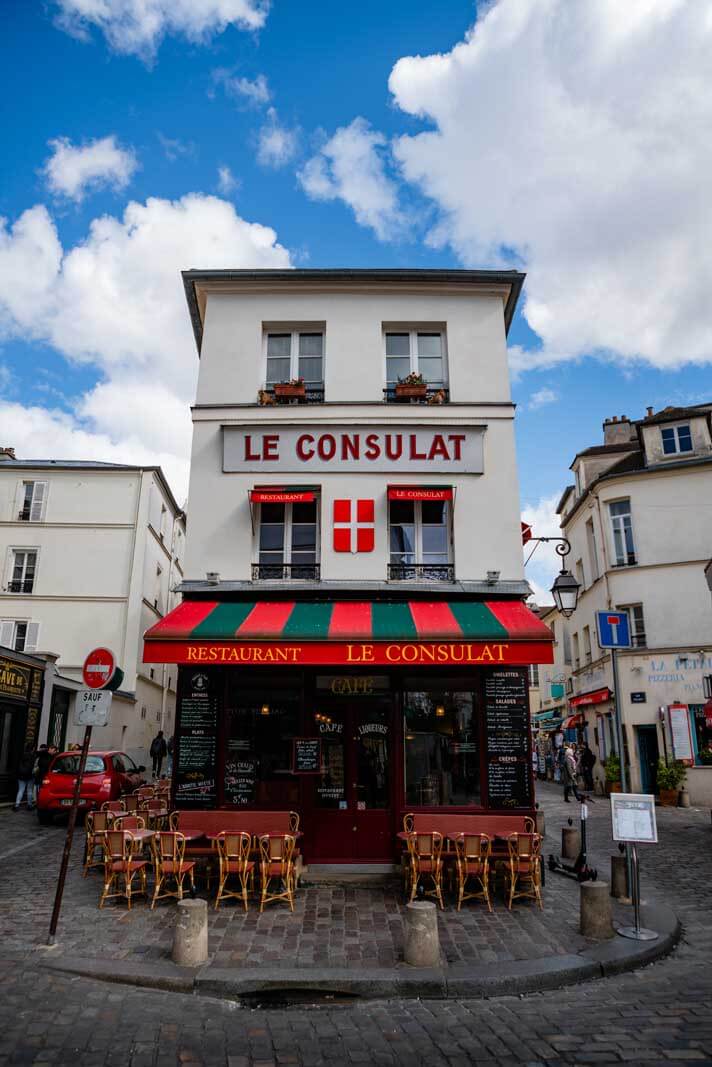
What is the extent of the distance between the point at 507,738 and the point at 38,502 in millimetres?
22499

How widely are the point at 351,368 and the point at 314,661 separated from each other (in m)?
5.68

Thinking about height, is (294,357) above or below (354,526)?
above

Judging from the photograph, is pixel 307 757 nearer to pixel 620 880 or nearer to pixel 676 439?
pixel 620 880

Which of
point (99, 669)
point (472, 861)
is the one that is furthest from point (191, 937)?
point (472, 861)

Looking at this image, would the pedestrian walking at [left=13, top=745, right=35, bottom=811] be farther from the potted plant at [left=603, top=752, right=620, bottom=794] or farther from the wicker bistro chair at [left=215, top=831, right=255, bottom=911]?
the potted plant at [left=603, top=752, right=620, bottom=794]

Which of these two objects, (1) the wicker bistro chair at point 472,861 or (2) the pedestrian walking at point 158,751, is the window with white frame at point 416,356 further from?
(2) the pedestrian walking at point 158,751

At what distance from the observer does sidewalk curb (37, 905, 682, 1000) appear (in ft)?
20.9

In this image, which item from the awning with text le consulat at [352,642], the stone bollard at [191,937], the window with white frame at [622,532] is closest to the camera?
the stone bollard at [191,937]

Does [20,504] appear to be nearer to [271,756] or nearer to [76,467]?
[76,467]

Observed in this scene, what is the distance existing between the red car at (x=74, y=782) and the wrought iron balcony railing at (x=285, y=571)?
652cm

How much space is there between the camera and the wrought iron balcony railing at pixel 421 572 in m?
11.8

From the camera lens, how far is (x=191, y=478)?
12.3 meters

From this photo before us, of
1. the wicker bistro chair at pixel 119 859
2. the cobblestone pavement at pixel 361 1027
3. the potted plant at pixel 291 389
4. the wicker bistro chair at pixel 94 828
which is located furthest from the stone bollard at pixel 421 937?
the potted plant at pixel 291 389

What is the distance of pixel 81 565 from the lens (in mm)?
26906
